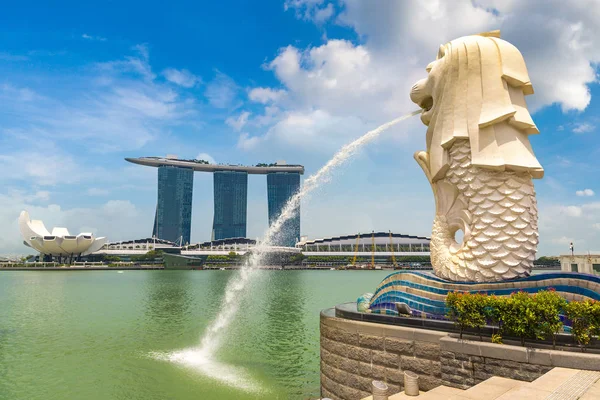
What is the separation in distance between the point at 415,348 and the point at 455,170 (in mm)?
5307

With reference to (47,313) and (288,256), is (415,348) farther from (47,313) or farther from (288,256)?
(288,256)

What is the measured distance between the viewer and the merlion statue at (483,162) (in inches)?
425

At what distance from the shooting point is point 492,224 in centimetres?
1087

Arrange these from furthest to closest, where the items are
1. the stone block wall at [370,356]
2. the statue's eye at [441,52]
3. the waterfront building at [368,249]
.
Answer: the waterfront building at [368,249]
the statue's eye at [441,52]
the stone block wall at [370,356]

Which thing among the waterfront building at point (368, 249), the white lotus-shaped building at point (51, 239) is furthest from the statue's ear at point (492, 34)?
the white lotus-shaped building at point (51, 239)

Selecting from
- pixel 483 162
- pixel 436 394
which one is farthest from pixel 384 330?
pixel 483 162

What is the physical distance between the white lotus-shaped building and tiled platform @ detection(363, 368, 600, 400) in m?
113

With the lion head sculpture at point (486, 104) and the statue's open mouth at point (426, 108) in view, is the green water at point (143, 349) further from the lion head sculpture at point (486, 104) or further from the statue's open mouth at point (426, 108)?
the statue's open mouth at point (426, 108)

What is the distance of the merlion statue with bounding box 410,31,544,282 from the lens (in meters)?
10.8

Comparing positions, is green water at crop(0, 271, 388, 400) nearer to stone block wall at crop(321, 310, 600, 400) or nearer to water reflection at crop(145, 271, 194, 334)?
water reflection at crop(145, 271, 194, 334)

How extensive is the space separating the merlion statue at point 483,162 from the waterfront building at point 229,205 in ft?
576

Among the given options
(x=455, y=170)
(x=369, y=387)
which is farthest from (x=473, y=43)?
(x=369, y=387)

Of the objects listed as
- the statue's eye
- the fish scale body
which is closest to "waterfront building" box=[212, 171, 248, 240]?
the statue's eye

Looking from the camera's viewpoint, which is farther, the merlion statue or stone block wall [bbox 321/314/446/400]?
the merlion statue
